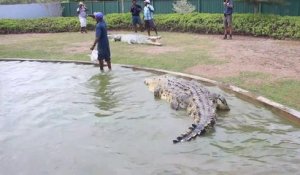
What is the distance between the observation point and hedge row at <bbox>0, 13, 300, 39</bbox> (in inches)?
691

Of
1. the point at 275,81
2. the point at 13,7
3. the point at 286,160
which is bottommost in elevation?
the point at 286,160

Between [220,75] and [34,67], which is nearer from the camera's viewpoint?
[220,75]

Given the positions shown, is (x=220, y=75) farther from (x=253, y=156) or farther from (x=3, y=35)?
(x=3, y=35)

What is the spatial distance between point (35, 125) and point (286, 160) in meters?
4.62

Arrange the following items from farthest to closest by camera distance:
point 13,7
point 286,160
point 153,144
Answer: point 13,7, point 153,144, point 286,160

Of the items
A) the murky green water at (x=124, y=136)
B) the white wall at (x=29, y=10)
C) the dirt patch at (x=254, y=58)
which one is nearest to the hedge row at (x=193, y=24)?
the dirt patch at (x=254, y=58)

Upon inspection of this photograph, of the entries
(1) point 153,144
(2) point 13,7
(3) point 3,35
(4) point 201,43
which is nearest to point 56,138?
(1) point 153,144

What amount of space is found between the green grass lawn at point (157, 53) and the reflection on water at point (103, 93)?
1.67 meters

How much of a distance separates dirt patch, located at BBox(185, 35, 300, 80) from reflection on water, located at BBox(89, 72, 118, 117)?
230 centimetres

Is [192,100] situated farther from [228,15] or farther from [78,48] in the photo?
[228,15]

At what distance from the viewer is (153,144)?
700 cm

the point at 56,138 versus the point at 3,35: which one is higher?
the point at 3,35

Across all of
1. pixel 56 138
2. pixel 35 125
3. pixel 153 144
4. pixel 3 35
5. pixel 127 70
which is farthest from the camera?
pixel 3 35

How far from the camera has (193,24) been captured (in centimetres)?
2048
